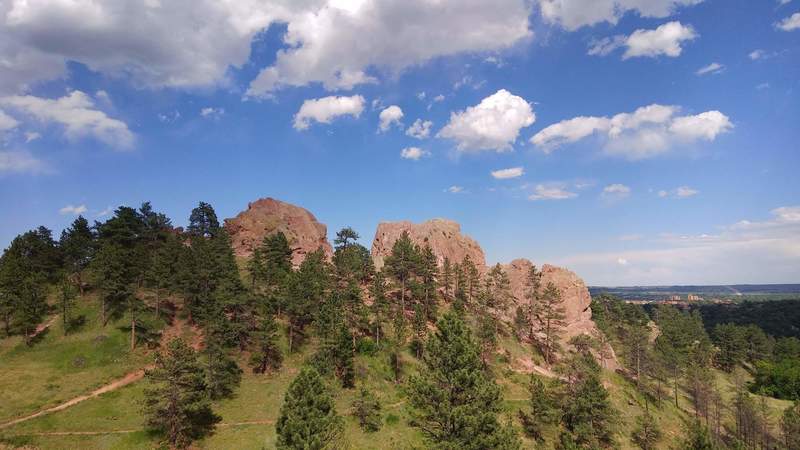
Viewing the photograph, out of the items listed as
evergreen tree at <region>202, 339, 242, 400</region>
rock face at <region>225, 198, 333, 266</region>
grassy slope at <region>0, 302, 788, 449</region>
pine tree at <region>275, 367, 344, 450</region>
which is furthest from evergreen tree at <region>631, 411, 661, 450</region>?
rock face at <region>225, 198, 333, 266</region>

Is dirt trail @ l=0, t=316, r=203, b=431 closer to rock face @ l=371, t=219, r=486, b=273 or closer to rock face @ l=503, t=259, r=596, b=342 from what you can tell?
rock face @ l=371, t=219, r=486, b=273

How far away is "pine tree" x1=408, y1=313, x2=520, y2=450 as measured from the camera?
3133 centimetres

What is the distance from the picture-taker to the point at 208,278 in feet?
241

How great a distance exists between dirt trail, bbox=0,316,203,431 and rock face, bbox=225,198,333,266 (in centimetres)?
3949

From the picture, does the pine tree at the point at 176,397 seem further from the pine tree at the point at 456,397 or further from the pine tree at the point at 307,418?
the pine tree at the point at 456,397

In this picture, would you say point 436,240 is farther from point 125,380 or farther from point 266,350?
point 125,380

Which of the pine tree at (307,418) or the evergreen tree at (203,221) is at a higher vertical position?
the evergreen tree at (203,221)

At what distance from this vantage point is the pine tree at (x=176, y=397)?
1722 inches

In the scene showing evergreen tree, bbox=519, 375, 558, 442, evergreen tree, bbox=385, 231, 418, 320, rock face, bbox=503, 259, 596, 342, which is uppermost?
evergreen tree, bbox=385, 231, 418, 320

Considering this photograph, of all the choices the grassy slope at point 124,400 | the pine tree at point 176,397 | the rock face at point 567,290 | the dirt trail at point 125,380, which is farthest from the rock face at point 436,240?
the pine tree at point 176,397

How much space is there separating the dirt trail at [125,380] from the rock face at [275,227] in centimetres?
3949

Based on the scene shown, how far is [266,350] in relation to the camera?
6350 centimetres

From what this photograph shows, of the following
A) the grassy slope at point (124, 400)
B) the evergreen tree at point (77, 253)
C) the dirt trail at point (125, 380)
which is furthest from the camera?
the evergreen tree at point (77, 253)

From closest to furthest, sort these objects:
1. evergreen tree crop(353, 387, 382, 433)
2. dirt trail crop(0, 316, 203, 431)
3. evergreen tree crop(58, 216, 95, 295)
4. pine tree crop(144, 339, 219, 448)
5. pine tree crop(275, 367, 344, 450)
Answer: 1. pine tree crop(275, 367, 344, 450)
2. pine tree crop(144, 339, 219, 448)
3. dirt trail crop(0, 316, 203, 431)
4. evergreen tree crop(353, 387, 382, 433)
5. evergreen tree crop(58, 216, 95, 295)
